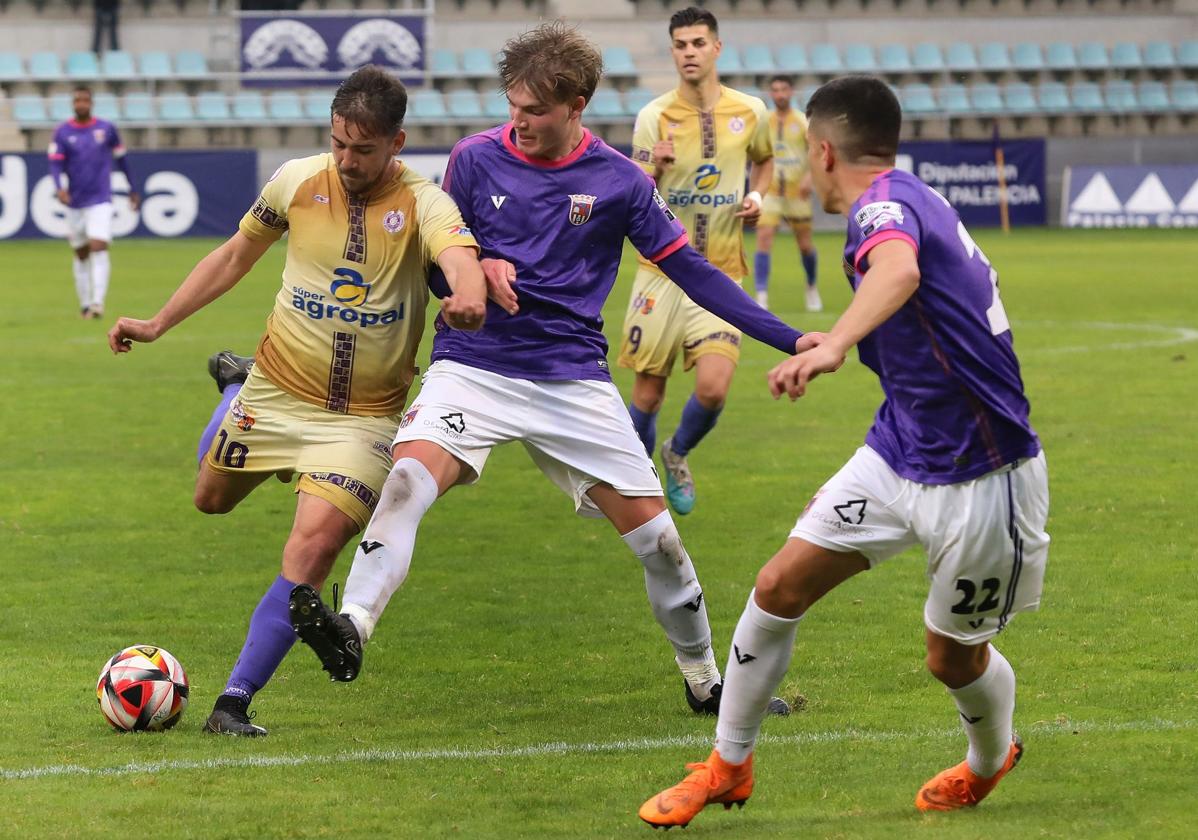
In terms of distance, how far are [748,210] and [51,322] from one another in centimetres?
1173

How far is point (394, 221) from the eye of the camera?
5480 millimetres

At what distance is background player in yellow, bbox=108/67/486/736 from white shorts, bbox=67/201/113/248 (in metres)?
14.3

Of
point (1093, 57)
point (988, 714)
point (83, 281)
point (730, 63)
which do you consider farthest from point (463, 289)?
point (1093, 57)

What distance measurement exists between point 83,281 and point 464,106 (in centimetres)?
1801

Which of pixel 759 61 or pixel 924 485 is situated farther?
pixel 759 61

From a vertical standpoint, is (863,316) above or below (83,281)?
above

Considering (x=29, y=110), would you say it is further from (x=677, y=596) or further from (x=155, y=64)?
(x=677, y=596)

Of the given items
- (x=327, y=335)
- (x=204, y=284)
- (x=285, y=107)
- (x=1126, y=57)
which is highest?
(x=204, y=284)

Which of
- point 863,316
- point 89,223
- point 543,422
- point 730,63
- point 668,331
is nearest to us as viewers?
point 863,316

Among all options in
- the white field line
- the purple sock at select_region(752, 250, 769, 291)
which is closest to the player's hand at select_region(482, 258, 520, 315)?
the white field line

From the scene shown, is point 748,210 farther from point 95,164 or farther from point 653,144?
point 95,164

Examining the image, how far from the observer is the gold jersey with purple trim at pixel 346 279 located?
5.49 meters

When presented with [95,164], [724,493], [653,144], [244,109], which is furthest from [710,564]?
[244,109]

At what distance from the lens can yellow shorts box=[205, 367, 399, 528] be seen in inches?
212
